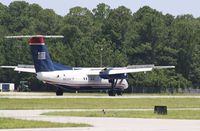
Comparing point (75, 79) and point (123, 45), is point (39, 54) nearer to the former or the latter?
point (75, 79)

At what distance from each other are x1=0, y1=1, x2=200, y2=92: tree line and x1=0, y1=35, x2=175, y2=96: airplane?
2125 centimetres

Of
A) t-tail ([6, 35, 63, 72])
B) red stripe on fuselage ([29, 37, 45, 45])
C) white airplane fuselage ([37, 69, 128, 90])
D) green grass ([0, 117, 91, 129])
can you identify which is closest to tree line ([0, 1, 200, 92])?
white airplane fuselage ([37, 69, 128, 90])

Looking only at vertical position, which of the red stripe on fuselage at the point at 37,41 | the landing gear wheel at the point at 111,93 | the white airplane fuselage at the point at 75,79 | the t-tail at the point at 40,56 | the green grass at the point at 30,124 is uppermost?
the red stripe on fuselage at the point at 37,41

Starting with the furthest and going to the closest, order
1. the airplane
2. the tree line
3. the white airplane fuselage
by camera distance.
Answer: the tree line, the airplane, the white airplane fuselage

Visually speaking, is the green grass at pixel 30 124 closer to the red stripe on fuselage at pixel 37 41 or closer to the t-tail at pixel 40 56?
the t-tail at pixel 40 56

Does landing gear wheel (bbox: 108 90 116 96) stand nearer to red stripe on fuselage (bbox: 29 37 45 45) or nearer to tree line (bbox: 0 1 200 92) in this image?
red stripe on fuselage (bbox: 29 37 45 45)

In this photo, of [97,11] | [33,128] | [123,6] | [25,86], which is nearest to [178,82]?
[25,86]

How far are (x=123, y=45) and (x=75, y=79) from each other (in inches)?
2477

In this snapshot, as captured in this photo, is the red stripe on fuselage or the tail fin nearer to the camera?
the tail fin

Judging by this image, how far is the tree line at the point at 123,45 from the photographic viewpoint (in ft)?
448

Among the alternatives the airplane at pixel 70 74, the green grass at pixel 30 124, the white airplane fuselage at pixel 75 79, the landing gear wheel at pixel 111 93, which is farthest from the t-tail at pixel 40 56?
the green grass at pixel 30 124

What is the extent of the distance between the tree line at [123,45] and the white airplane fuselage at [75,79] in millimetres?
21143

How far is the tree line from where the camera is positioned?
448 ft

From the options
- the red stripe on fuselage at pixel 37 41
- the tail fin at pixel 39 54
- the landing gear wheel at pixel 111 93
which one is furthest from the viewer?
the landing gear wheel at pixel 111 93
